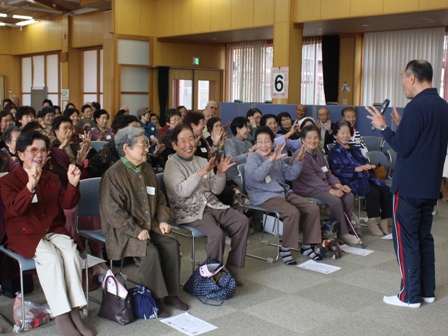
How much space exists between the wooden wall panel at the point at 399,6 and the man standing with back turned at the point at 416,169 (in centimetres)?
601

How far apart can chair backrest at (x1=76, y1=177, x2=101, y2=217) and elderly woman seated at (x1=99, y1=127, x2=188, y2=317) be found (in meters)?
0.28

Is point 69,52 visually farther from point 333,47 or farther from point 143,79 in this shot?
point 333,47

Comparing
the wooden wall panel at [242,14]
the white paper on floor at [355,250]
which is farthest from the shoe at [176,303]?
the wooden wall panel at [242,14]

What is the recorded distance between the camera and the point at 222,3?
1171cm

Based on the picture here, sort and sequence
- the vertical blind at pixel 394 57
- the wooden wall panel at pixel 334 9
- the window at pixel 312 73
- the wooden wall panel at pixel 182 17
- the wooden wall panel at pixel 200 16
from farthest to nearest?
the window at pixel 312 73
the wooden wall panel at pixel 182 17
the wooden wall panel at pixel 200 16
the vertical blind at pixel 394 57
the wooden wall panel at pixel 334 9

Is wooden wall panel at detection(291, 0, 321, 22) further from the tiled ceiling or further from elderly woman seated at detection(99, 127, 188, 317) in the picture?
elderly woman seated at detection(99, 127, 188, 317)

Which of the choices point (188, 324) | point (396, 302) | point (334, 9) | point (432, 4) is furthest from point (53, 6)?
point (396, 302)

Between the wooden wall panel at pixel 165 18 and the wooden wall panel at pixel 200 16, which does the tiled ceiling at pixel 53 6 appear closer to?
the wooden wall panel at pixel 165 18

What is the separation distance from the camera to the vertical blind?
37.2 feet

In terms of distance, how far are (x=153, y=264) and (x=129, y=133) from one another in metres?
0.88

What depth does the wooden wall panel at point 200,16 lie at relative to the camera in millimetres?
12055

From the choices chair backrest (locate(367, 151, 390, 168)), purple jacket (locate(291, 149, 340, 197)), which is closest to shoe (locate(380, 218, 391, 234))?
purple jacket (locate(291, 149, 340, 197))

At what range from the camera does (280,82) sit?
10.5 meters

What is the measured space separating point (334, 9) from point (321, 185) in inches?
216
